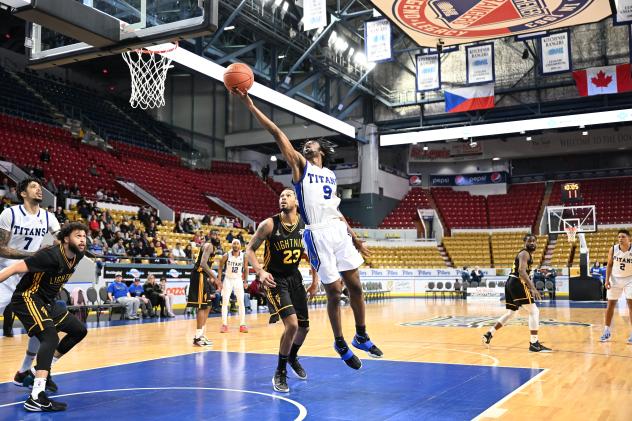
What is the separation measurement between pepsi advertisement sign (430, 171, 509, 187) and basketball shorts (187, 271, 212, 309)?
29.8 metres

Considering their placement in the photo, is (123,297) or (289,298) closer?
(289,298)

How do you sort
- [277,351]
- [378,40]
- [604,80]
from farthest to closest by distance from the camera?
[604,80] < [378,40] < [277,351]

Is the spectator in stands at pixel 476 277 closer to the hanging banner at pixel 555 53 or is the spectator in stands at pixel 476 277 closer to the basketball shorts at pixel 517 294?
the hanging banner at pixel 555 53

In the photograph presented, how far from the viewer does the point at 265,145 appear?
34.7 meters

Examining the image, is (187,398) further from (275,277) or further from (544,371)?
(544,371)

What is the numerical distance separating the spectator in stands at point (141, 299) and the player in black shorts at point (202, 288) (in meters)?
6.04

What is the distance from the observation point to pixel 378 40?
19641 millimetres

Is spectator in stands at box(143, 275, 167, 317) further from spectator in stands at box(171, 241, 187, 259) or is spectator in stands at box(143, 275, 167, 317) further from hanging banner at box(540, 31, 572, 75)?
hanging banner at box(540, 31, 572, 75)

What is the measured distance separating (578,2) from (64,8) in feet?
50.1

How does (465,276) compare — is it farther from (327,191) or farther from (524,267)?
(327,191)

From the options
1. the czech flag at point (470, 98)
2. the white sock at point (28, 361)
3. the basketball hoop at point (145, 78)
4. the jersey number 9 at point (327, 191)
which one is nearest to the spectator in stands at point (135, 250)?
the basketball hoop at point (145, 78)

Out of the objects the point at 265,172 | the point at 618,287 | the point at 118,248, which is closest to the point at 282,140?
the point at 618,287

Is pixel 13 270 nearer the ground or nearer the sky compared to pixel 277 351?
nearer the sky

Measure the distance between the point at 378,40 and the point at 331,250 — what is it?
15.7 meters
